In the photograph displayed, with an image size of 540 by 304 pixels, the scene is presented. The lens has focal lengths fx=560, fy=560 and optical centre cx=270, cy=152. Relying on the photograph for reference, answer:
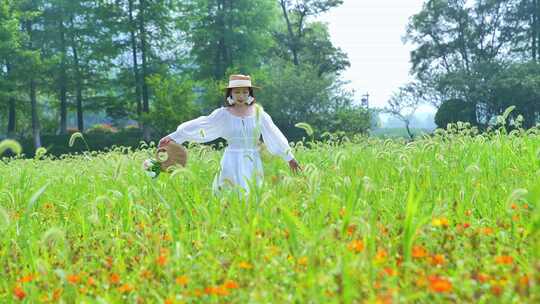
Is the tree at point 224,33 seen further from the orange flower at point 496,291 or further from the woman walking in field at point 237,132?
the orange flower at point 496,291

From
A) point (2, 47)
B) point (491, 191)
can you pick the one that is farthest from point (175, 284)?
point (2, 47)

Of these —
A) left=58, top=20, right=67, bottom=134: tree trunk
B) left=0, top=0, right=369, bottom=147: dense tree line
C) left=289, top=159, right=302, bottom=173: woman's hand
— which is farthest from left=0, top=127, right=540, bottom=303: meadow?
left=58, top=20, right=67, bottom=134: tree trunk

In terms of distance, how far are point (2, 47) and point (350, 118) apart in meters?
20.3

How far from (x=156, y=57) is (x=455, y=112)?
68.1ft

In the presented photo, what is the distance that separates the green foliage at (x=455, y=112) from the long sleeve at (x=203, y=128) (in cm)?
3324

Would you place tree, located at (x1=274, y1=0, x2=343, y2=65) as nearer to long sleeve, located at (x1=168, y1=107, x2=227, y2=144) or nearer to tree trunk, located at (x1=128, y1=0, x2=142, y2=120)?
tree trunk, located at (x1=128, y1=0, x2=142, y2=120)

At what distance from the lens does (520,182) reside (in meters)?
5.00

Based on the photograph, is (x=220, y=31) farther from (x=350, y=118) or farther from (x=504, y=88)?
(x=504, y=88)

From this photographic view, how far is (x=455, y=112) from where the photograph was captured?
37.4 meters

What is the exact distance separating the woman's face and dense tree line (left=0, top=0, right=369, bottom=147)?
87.6ft

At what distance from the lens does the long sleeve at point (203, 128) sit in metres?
6.39

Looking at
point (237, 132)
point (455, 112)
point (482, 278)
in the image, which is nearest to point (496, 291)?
point (482, 278)

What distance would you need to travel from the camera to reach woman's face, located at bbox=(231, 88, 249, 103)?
6.29 m

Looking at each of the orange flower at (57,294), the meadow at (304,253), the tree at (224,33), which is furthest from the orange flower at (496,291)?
the tree at (224,33)
